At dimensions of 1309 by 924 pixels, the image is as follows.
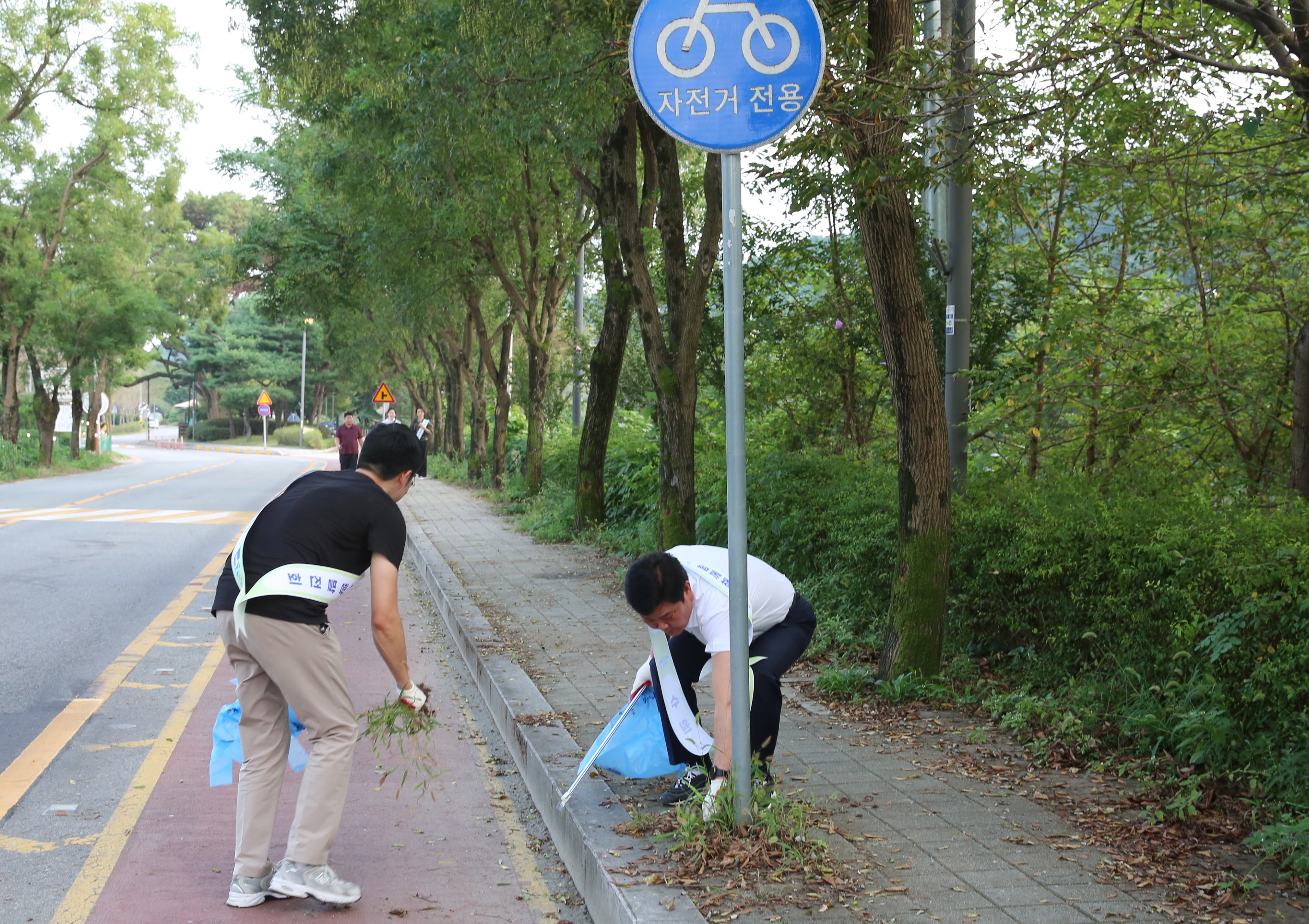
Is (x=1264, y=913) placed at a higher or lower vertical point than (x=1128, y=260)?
lower

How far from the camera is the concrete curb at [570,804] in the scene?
3811mm

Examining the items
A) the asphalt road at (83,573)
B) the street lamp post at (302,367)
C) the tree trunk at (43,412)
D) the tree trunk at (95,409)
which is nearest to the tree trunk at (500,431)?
the asphalt road at (83,573)

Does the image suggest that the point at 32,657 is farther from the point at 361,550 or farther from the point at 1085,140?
the point at 1085,140

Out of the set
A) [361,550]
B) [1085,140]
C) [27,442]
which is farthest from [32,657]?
[27,442]

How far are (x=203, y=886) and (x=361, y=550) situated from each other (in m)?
1.39

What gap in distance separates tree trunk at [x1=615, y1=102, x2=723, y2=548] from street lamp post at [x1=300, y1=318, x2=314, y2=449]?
56991 millimetres

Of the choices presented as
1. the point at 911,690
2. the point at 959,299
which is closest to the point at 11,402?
the point at 959,299

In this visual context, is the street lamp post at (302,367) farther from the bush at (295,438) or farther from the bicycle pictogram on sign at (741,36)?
the bicycle pictogram on sign at (741,36)

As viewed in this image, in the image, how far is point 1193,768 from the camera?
194 inches

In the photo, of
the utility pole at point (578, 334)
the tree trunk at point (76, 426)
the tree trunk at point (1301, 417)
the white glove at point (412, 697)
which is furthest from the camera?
the tree trunk at point (76, 426)

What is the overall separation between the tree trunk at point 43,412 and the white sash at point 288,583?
126ft

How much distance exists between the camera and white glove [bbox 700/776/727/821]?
425 cm

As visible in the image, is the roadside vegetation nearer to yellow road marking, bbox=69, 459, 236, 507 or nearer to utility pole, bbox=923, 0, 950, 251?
utility pole, bbox=923, 0, 950, 251

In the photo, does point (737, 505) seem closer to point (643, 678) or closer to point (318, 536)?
point (643, 678)
